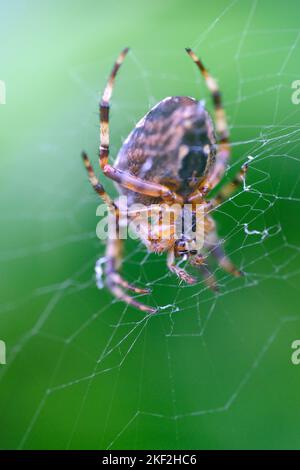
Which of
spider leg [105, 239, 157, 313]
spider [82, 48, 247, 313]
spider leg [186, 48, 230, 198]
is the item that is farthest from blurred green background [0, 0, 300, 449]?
spider leg [186, 48, 230, 198]

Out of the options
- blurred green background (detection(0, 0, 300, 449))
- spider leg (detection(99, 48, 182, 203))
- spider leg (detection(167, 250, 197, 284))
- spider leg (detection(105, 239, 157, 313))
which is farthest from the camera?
blurred green background (detection(0, 0, 300, 449))

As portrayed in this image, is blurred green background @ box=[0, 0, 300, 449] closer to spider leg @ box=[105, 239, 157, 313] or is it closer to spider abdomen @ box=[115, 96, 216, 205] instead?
spider leg @ box=[105, 239, 157, 313]

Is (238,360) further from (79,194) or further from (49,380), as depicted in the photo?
(79,194)

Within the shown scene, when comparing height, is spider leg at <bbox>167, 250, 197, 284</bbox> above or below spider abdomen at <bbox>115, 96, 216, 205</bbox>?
below

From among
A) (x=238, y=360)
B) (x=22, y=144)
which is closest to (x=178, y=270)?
(x=238, y=360)

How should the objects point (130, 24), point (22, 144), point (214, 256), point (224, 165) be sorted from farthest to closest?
1. point (22, 144)
2. point (130, 24)
3. point (214, 256)
4. point (224, 165)
